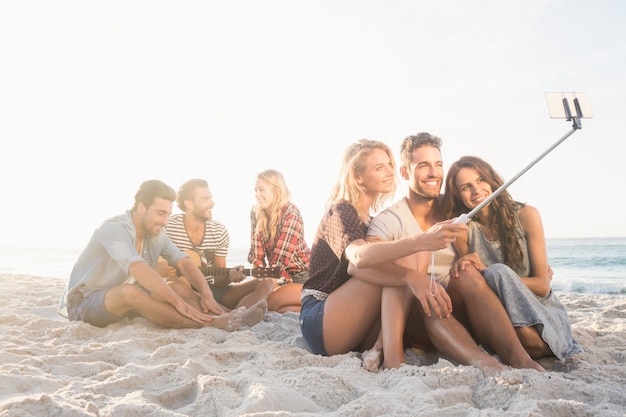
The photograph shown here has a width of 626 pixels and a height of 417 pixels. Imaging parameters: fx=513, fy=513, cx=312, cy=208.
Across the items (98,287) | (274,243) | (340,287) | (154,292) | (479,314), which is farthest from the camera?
(274,243)

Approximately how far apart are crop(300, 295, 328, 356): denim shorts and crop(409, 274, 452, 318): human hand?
1.73 ft

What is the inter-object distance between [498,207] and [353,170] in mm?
805

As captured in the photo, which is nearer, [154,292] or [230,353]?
[230,353]

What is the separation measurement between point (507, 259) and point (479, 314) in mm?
453

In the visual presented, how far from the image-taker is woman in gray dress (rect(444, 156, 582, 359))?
246 cm

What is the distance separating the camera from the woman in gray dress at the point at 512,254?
2.46m

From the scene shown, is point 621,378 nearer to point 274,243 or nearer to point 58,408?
point 58,408

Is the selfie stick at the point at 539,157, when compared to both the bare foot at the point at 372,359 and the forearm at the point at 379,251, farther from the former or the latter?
the bare foot at the point at 372,359

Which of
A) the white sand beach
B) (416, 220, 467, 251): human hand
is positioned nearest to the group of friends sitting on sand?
(416, 220, 467, 251): human hand

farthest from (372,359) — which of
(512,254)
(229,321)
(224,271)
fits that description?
(224,271)

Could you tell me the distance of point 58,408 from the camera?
1772 millimetres

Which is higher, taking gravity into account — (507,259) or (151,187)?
(151,187)

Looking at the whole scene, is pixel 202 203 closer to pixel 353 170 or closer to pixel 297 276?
pixel 297 276

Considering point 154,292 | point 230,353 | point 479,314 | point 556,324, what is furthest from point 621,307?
point 154,292
